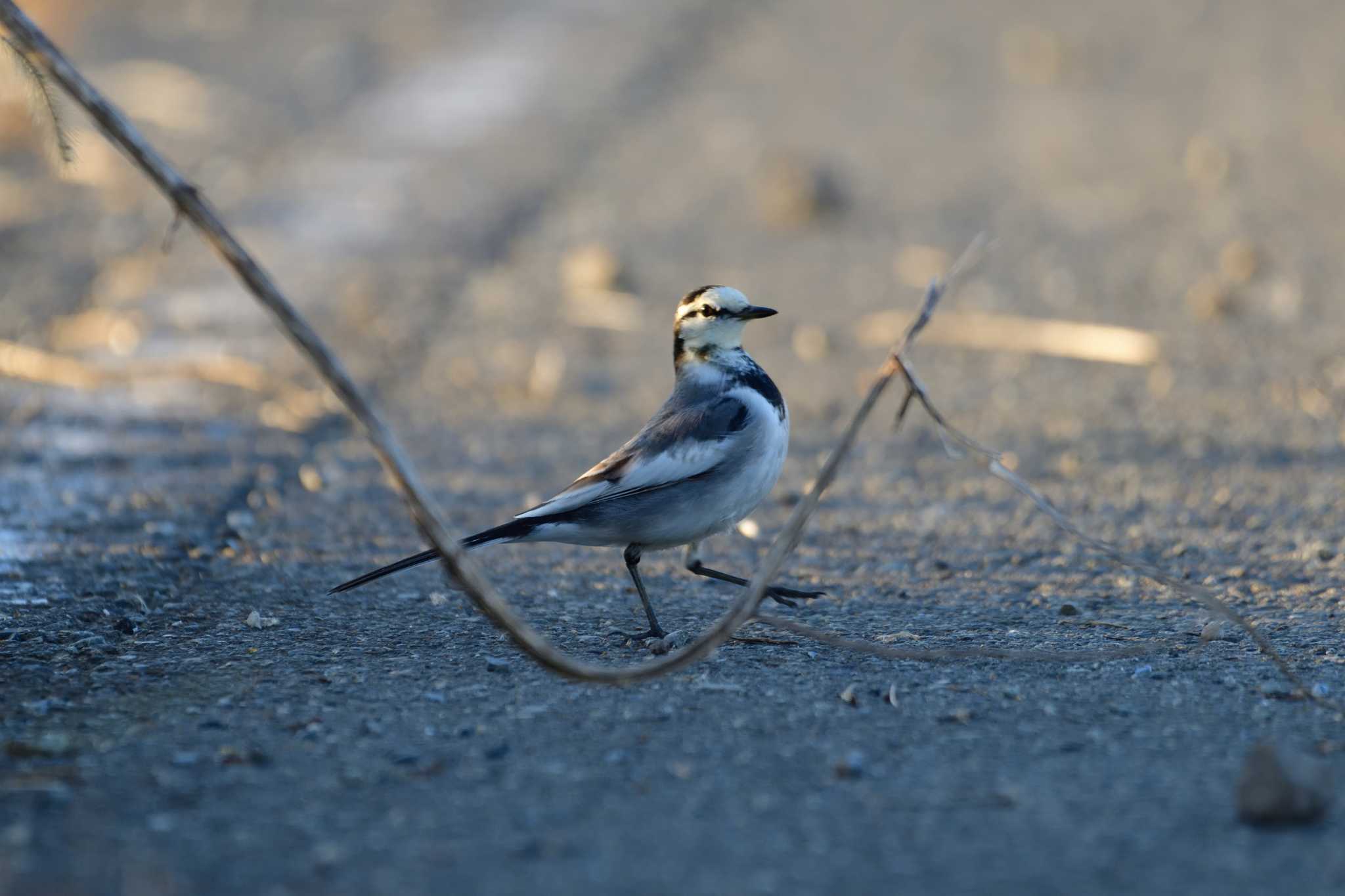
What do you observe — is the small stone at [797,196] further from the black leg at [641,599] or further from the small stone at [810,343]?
the black leg at [641,599]

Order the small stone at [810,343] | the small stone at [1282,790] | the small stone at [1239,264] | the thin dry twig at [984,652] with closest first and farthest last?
the small stone at [1282,790]
the thin dry twig at [984,652]
the small stone at [810,343]
the small stone at [1239,264]

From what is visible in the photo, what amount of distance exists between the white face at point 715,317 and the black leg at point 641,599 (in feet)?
2.58

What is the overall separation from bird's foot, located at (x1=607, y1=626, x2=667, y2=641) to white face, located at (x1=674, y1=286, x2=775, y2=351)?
1045mm

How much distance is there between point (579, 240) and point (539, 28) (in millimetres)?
7330

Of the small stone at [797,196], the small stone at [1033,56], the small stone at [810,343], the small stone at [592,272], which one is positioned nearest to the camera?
the small stone at [810,343]

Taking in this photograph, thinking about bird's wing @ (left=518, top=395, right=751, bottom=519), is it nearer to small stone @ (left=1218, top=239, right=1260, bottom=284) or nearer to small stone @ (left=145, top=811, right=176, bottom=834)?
small stone @ (left=145, top=811, right=176, bottom=834)

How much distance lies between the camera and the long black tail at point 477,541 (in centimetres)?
447

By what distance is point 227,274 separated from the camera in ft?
32.6

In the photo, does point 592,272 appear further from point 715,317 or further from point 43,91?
point 43,91

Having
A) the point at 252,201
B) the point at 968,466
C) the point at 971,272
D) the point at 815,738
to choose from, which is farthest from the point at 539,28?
the point at 815,738

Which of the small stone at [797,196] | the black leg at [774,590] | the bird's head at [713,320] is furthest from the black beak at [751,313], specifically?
the small stone at [797,196]

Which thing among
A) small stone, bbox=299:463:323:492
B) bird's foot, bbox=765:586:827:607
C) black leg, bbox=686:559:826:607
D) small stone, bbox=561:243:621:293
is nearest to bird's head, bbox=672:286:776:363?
black leg, bbox=686:559:826:607

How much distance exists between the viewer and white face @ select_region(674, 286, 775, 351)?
17.1ft

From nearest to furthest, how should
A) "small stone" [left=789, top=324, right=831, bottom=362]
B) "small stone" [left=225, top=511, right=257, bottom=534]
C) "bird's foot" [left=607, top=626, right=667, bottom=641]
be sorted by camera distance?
1. "bird's foot" [left=607, top=626, right=667, bottom=641]
2. "small stone" [left=225, top=511, right=257, bottom=534]
3. "small stone" [left=789, top=324, right=831, bottom=362]
